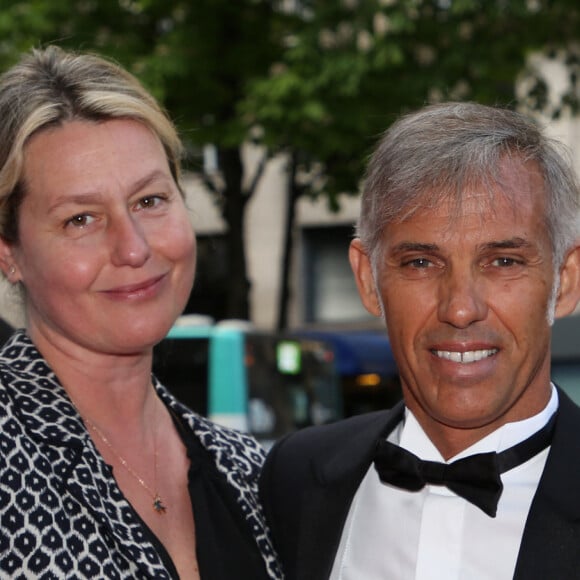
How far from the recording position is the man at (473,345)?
8.43 ft

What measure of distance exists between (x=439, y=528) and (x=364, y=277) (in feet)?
2.21

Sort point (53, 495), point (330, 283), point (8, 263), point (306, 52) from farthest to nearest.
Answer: point (330, 283) → point (306, 52) → point (8, 263) → point (53, 495)

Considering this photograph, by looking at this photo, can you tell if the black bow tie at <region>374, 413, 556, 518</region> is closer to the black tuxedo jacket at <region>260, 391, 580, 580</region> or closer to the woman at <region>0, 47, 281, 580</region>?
the black tuxedo jacket at <region>260, 391, 580, 580</region>

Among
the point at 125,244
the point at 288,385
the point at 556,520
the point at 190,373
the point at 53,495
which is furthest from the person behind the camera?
the point at 288,385

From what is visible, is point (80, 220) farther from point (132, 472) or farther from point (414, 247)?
point (414, 247)

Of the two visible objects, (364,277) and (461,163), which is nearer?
(461,163)

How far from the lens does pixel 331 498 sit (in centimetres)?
298

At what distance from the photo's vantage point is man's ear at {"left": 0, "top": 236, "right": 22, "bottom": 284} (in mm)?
2949

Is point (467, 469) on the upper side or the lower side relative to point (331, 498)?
upper

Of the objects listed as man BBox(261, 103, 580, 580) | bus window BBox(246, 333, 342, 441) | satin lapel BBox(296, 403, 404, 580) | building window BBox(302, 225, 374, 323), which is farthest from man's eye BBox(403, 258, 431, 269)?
building window BBox(302, 225, 374, 323)

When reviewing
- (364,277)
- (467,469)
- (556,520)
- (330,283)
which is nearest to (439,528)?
(467,469)

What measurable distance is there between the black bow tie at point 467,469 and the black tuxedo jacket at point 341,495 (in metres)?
0.06

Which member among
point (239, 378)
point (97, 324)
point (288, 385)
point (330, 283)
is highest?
point (97, 324)

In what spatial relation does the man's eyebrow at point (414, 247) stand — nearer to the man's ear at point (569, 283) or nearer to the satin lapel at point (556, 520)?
the man's ear at point (569, 283)
